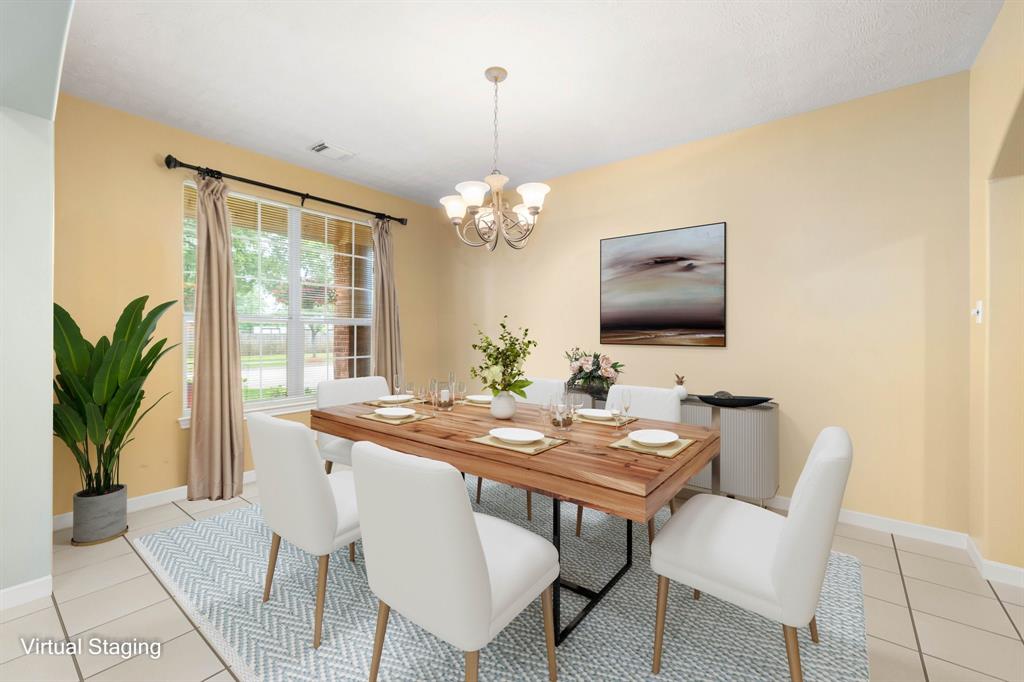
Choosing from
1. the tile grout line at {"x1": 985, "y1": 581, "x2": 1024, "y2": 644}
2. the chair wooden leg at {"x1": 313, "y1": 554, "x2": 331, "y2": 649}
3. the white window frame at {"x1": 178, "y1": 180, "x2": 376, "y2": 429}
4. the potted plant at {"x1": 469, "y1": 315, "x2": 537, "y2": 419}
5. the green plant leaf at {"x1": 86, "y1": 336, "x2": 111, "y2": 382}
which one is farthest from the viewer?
the white window frame at {"x1": 178, "y1": 180, "x2": 376, "y2": 429}

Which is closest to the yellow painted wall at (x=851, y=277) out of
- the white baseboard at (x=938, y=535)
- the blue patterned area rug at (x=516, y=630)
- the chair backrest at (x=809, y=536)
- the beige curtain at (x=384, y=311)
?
the white baseboard at (x=938, y=535)

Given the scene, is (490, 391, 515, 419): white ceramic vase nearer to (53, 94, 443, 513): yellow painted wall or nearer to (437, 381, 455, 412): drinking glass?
(437, 381, 455, 412): drinking glass

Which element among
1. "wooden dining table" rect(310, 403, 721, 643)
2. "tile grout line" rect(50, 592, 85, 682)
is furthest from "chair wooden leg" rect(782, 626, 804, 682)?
"tile grout line" rect(50, 592, 85, 682)

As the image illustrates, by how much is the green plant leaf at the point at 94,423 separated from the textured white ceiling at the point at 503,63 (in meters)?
1.91

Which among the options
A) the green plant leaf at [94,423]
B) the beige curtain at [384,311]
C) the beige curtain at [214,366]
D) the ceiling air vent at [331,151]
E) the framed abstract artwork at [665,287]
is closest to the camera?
the green plant leaf at [94,423]

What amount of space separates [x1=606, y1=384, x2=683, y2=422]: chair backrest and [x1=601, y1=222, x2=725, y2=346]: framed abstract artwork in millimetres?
939

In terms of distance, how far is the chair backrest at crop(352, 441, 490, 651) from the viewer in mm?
1166

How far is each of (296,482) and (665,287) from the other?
2.92 m

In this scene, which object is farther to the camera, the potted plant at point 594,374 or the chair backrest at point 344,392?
the potted plant at point 594,374

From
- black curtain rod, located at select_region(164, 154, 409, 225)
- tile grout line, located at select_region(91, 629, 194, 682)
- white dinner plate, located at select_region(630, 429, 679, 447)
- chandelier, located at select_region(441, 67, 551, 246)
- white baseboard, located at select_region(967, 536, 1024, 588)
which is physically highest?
black curtain rod, located at select_region(164, 154, 409, 225)

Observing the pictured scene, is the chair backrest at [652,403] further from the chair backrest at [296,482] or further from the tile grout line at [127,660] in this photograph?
the tile grout line at [127,660]

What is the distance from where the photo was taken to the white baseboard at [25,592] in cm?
198

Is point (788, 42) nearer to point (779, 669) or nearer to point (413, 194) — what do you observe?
point (779, 669)

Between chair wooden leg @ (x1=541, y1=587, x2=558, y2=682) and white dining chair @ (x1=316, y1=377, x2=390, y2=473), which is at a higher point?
white dining chair @ (x1=316, y1=377, x2=390, y2=473)
